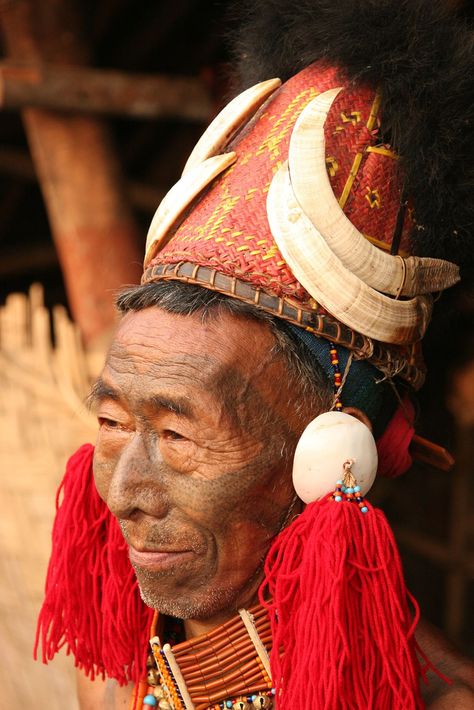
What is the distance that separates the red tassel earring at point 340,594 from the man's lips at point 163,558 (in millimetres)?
162

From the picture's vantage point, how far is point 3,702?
2.83 meters

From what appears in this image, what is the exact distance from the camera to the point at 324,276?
1562 mm

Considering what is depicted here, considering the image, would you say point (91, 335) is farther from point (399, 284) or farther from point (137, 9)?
point (137, 9)

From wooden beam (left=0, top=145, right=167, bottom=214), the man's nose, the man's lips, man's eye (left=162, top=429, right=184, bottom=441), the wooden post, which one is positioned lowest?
the man's lips

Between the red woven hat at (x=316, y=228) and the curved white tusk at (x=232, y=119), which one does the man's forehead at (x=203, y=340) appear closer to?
the red woven hat at (x=316, y=228)

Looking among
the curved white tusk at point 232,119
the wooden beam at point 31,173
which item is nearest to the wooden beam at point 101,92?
the wooden beam at point 31,173

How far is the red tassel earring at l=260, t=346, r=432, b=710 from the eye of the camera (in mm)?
1487

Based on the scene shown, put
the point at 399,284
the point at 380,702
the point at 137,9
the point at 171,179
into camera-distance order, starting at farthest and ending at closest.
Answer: the point at 171,179
the point at 137,9
the point at 399,284
the point at 380,702

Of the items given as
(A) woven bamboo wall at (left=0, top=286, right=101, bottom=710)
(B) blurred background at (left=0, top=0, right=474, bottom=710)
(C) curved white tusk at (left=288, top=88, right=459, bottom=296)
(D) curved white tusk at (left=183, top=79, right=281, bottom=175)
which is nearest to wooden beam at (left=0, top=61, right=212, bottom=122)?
(B) blurred background at (left=0, top=0, right=474, bottom=710)

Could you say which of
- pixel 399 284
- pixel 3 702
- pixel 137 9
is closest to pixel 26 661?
pixel 3 702

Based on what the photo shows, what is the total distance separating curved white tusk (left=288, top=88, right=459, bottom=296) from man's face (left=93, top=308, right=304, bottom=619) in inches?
7.7

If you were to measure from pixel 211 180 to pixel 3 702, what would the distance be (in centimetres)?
185

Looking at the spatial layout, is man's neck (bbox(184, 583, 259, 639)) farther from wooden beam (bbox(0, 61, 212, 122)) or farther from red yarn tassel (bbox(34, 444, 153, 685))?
wooden beam (bbox(0, 61, 212, 122))

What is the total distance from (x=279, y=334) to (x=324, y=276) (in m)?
0.13
